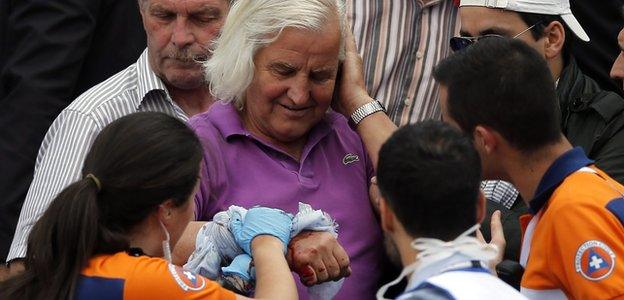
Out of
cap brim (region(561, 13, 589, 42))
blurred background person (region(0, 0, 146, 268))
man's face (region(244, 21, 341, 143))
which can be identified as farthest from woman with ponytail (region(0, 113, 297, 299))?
blurred background person (region(0, 0, 146, 268))

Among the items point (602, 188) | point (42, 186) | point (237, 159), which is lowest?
point (42, 186)

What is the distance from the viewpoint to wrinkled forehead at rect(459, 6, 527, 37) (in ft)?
14.4

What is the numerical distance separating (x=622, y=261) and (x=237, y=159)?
129 centimetres

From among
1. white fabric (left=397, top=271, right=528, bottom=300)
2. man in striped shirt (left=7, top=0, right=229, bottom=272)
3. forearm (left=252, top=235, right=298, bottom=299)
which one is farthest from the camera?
man in striped shirt (left=7, top=0, right=229, bottom=272)

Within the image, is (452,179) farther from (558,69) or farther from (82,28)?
(82,28)

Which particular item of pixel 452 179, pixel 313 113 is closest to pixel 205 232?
pixel 313 113

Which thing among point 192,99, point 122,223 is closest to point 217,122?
point 192,99

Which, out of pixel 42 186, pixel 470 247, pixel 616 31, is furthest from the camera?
pixel 616 31

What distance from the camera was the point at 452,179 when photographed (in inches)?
113

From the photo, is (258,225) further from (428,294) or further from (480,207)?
(428,294)

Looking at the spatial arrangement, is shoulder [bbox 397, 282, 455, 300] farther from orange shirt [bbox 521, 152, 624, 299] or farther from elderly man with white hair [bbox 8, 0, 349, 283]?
elderly man with white hair [bbox 8, 0, 349, 283]

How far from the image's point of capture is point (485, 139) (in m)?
3.47

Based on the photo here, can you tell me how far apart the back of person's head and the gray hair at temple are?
783mm

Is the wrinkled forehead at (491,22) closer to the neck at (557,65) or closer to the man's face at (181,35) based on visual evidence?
the neck at (557,65)
